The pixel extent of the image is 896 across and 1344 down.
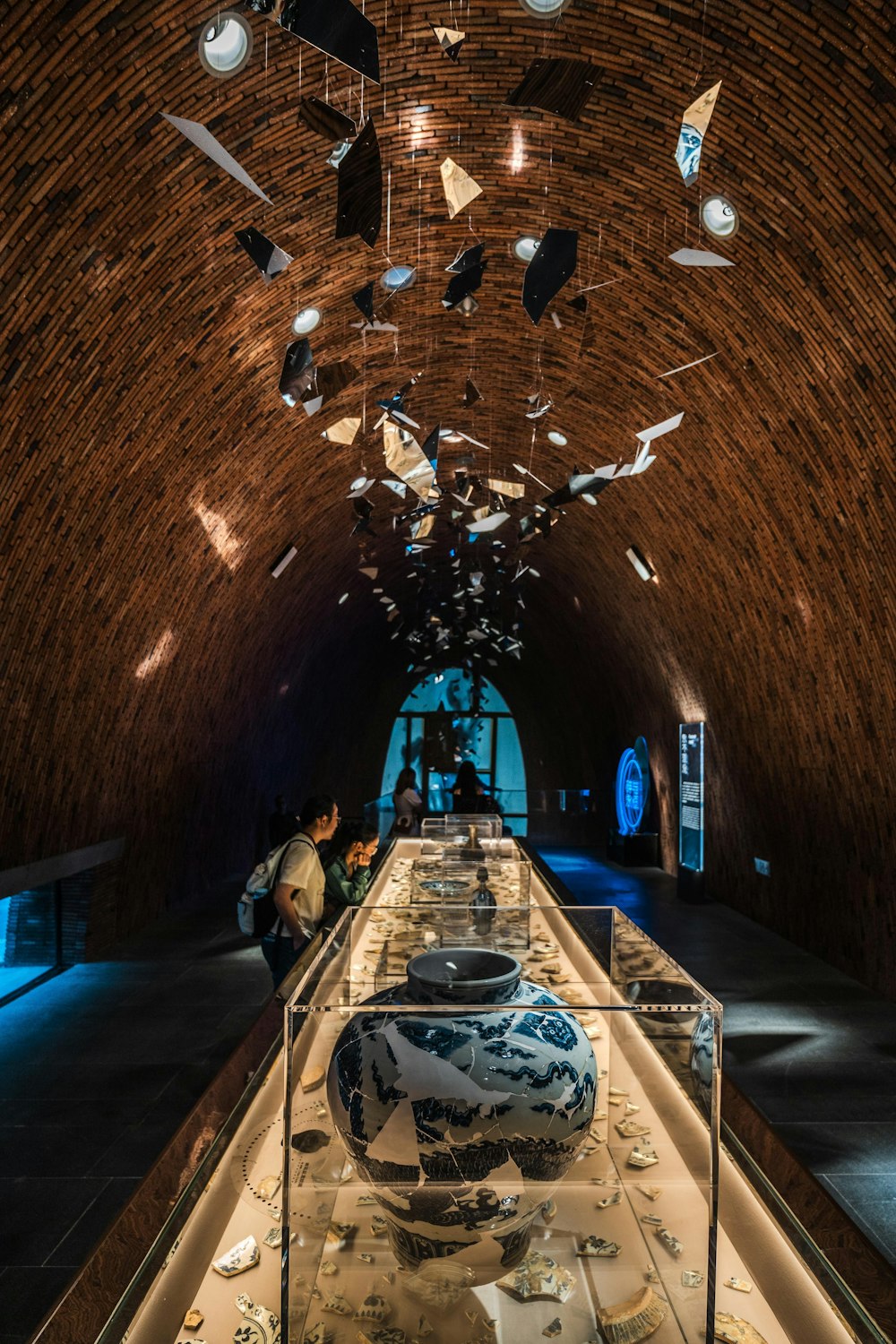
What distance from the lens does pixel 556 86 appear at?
3.58m

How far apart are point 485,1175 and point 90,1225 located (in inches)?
147

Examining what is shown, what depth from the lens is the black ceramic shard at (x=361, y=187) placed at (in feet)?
11.1

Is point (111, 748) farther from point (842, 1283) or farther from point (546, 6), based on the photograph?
point (842, 1283)

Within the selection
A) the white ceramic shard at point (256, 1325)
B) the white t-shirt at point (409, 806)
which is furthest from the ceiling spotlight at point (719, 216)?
the white t-shirt at point (409, 806)

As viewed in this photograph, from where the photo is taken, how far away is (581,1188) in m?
1.70

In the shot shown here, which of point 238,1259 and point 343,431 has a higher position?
point 343,431

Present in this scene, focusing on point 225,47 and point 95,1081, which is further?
point 95,1081

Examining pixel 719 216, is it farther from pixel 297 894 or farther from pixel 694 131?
pixel 297 894

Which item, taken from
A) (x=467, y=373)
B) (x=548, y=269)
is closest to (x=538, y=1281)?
(x=548, y=269)

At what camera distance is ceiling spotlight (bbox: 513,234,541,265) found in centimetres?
726

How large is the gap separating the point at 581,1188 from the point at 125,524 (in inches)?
285

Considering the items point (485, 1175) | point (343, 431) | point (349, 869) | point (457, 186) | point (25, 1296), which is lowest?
point (25, 1296)

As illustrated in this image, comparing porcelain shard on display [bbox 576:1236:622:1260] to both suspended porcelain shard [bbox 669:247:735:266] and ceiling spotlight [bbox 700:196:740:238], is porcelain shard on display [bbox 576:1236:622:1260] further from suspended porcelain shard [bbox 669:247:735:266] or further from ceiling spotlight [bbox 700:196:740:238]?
ceiling spotlight [bbox 700:196:740:238]

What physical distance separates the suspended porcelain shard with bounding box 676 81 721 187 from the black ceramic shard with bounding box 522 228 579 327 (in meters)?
0.54
